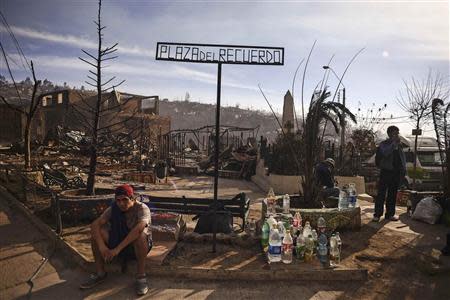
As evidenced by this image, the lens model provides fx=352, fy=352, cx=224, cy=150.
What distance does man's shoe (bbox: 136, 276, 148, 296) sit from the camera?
3.99 m

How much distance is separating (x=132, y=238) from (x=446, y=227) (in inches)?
245

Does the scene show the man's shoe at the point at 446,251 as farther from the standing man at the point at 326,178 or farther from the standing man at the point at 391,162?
the standing man at the point at 326,178

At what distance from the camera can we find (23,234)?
20.7 feet

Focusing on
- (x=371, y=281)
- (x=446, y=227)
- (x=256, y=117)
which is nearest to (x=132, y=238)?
(x=371, y=281)

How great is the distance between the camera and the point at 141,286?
4043 millimetres

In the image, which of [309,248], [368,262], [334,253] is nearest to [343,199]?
[368,262]

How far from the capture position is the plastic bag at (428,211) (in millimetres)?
7258

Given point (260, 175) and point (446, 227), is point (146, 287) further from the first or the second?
point (260, 175)

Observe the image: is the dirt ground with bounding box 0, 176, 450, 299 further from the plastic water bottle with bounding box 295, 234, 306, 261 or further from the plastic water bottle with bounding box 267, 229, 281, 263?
the plastic water bottle with bounding box 295, 234, 306, 261

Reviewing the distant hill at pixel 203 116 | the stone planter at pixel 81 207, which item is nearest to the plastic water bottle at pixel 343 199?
the stone planter at pixel 81 207

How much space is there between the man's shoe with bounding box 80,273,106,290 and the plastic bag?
6434 mm

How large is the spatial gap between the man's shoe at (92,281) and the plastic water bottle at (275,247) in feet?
7.04

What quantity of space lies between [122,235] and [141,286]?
2.23ft

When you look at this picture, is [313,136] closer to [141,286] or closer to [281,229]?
[281,229]
